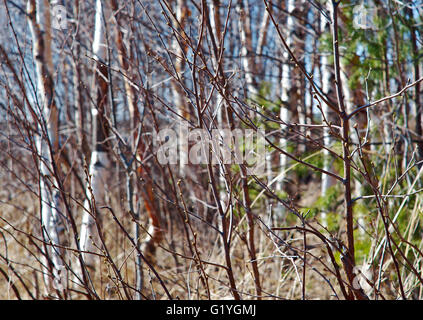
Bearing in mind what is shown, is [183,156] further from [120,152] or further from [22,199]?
[22,199]

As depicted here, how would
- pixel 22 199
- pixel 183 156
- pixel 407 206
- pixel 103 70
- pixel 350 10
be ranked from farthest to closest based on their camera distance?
1. pixel 22 199
2. pixel 183 156
3. pixel 103 70
4. pixel 350 10
5. pixel 407 206

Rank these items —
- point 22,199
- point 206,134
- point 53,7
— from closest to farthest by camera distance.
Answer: point 206,134
point 53,7
point 22,199

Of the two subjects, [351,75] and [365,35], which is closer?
[365,35]

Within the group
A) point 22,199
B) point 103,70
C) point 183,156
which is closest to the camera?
point 103,70

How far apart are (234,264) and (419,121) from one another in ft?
5.84

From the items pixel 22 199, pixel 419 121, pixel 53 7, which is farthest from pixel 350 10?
pixel 22 199

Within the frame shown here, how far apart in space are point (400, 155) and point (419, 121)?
0.27 meters

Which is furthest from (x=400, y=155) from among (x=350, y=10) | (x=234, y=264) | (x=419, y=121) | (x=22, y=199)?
(x=22, y=199)

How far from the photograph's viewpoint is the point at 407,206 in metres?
2.76

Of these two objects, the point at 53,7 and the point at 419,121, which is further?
the point at 53,7

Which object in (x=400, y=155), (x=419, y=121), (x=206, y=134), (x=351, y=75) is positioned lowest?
(x=206, y=134)

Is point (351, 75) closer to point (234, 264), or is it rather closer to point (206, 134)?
point (234, 264)

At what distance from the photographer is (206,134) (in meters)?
1.69
